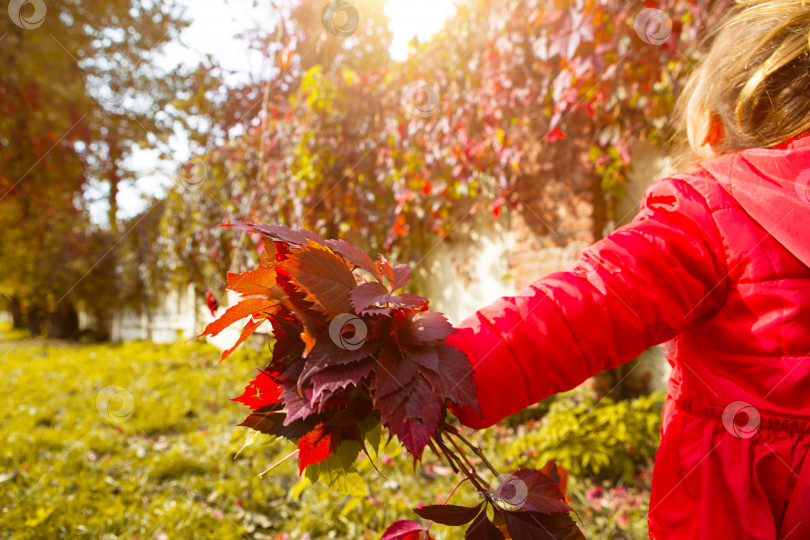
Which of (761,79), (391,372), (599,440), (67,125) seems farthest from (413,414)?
(67,125)

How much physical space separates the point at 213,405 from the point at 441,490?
259 cm

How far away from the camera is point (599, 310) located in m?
0.77

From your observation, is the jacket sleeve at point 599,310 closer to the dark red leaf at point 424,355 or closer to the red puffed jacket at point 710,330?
the red puffed jacket at point 710,330

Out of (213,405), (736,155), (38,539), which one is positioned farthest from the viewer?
(213,405)

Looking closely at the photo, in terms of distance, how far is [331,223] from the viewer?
13.8ft

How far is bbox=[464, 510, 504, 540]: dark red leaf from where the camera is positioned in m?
0.62

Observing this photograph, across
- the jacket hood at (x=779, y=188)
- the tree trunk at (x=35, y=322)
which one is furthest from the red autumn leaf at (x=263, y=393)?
the tree trunk at (x=35, y=322)

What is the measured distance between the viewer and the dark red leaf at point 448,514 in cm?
65

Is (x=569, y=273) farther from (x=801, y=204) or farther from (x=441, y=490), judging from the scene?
(x=441, y=490)

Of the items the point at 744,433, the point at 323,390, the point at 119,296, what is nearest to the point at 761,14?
the point at 744,433

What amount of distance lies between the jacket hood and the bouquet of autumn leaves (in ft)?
1.71

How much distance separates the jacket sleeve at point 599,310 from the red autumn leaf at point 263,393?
10.3 inches

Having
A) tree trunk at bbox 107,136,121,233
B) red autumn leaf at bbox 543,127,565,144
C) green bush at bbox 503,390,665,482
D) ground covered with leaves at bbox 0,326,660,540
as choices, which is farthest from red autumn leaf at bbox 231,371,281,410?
tree trunk at bbox 107,136,121,233

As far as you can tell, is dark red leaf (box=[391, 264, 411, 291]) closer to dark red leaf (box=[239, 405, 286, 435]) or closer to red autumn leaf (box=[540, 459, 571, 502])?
dark red leaf (box=[239, 405, 286, 435])
